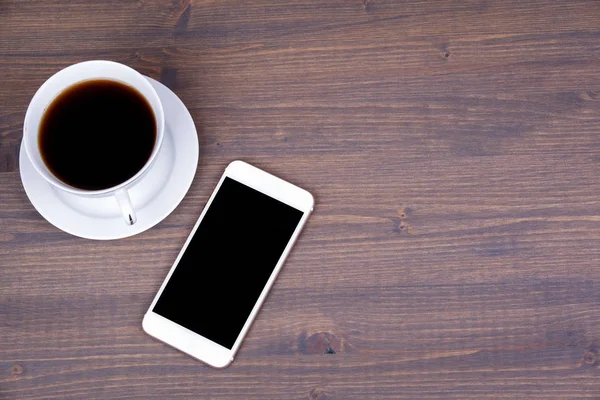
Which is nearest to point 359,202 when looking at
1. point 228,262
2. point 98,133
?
point 228,262

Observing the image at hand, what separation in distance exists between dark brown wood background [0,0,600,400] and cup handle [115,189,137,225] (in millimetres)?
72

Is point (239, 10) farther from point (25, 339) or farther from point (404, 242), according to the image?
point (25, 339)

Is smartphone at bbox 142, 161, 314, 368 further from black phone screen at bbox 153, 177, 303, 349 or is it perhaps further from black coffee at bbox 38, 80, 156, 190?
black coffee at bbox 38, 80, 156, 190

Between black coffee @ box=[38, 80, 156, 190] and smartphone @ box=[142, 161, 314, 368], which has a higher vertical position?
black coffee @ box=[38, 80, 156, 190]

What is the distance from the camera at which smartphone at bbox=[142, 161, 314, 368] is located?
2.34 feet

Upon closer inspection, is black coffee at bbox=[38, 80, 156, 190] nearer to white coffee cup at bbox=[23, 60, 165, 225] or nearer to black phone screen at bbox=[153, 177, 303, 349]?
white coffee cup at bbox=[23, 60, 165, 225]

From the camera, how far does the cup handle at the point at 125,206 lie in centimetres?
63

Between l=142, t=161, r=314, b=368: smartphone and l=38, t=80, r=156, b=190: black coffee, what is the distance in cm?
11

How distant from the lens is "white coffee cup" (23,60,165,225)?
24.8 inches

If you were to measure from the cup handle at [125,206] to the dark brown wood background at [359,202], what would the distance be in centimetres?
7

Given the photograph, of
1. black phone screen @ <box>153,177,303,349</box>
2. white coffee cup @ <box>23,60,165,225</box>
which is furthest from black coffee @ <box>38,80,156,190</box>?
black phone screen @ <box>153,177,303,349</box>

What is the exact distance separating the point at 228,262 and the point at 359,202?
0.16m

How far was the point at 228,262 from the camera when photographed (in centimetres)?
73

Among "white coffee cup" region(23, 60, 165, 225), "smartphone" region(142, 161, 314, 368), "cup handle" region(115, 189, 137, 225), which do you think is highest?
"white coffee cup" region(23, 60, 165, 225)
